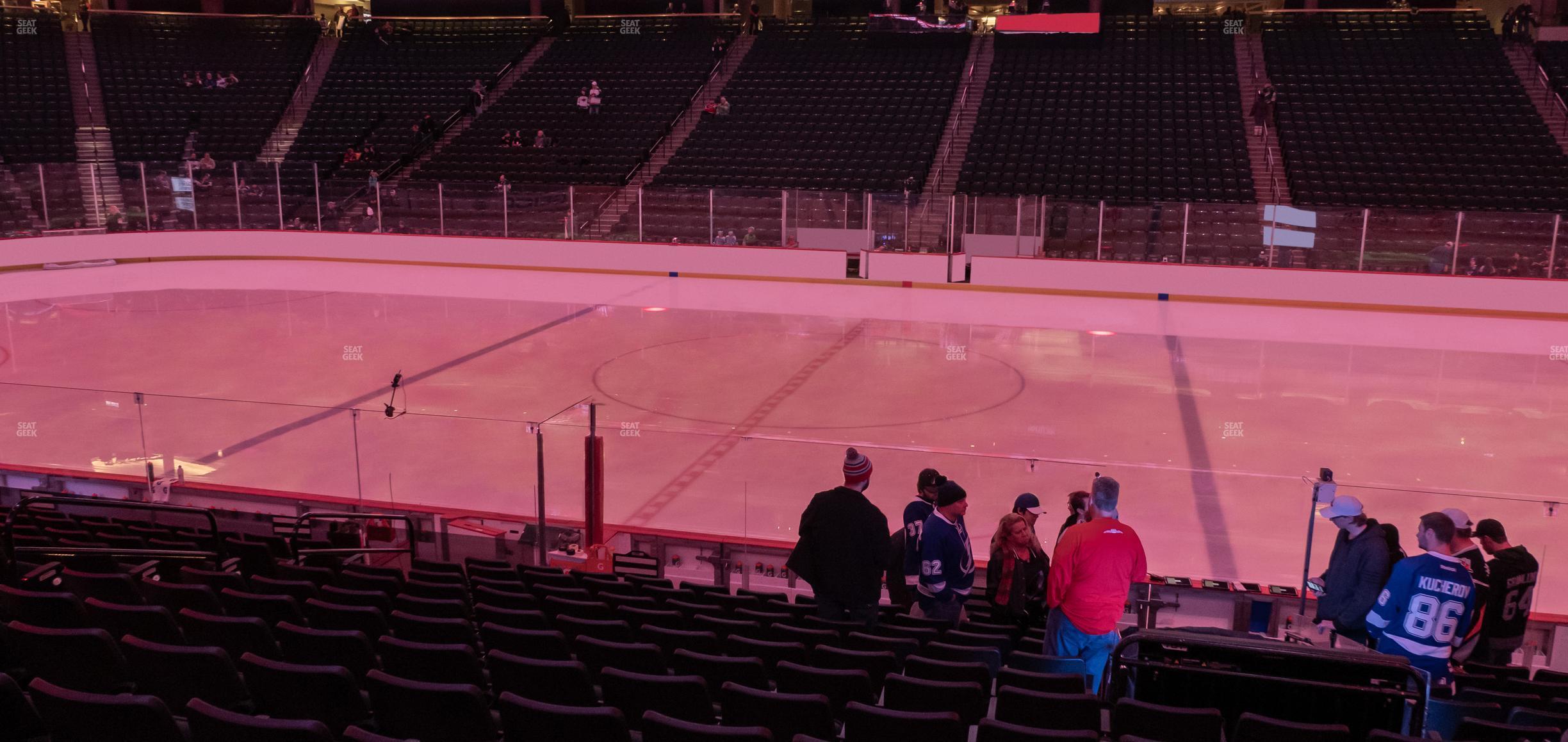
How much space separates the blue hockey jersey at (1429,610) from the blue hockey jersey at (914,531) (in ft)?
7.51

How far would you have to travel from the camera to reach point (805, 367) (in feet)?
48.5

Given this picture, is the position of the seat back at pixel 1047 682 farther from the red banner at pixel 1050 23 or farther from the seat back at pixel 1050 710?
the red banner at pixel 1050 23

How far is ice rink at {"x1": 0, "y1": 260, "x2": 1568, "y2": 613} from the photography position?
7.76 meters

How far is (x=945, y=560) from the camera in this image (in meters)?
6.16

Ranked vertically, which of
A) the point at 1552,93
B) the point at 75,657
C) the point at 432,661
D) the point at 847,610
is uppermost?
the point at 1552,93

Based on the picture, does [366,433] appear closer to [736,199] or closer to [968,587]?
[968,587]

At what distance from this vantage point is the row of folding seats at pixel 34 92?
2672 centimetres

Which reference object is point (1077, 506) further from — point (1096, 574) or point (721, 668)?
point (721, 668)

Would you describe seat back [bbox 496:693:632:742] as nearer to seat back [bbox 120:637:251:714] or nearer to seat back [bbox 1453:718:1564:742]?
seat back [bbox 120:637:251:714]

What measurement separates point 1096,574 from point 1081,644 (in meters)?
0.38

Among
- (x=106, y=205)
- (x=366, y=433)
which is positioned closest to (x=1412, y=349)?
(x=366, y=433)

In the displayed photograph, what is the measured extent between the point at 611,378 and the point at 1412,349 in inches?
457

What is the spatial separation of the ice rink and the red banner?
1125 centimetres

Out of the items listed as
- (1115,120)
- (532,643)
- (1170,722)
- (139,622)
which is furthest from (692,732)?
(1115,120)
